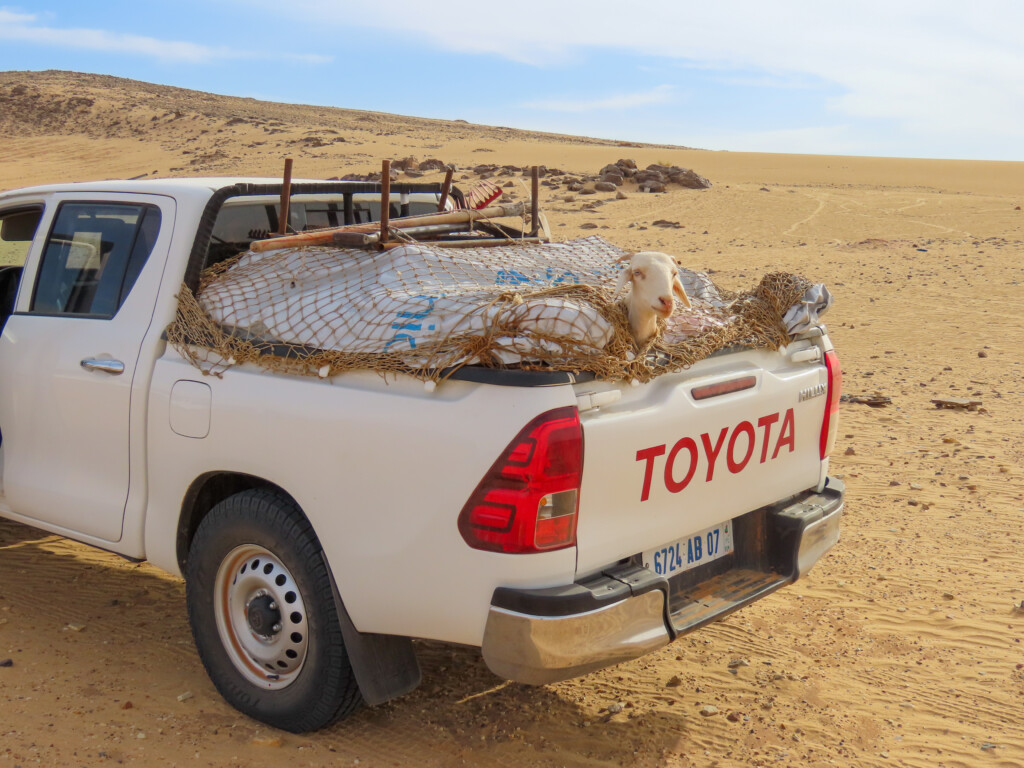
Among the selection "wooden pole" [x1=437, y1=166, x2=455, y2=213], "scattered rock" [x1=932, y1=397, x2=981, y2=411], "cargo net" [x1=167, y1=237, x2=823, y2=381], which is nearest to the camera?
"cargo net" [x1=167, y1=237, x2=823, y2=381]

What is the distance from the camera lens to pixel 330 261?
3.79 meters

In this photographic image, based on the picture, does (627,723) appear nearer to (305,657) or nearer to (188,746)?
(305,657)

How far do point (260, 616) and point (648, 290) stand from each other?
5.67ft

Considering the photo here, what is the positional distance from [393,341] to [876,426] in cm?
564

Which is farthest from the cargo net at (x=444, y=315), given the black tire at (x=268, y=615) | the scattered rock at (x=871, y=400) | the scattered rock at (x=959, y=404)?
the scattered rock at (x=959, y=404)

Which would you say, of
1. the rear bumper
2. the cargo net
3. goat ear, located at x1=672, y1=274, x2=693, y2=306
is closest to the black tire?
the cargo net

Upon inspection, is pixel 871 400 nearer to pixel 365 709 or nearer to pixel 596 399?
pixel 365 709

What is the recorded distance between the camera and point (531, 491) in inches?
111

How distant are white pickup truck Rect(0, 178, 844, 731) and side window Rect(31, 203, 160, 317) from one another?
0.01 metres

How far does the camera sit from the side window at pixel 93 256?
404 centimetres

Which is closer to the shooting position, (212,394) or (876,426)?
(212,394)

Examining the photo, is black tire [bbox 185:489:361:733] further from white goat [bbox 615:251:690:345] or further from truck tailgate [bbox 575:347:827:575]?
white goat [bbox 615:251:690:345]

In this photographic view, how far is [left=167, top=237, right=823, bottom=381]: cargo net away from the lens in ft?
9.68

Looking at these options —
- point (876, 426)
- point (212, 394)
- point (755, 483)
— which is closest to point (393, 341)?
point (212, 394)
